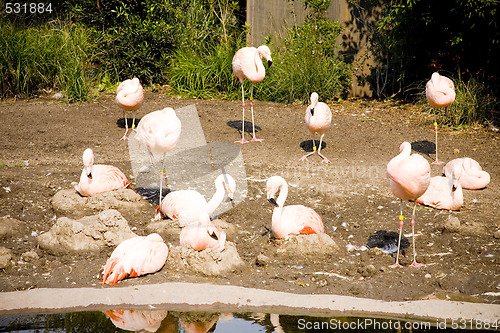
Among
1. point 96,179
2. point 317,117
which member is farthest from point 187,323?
point 317,117

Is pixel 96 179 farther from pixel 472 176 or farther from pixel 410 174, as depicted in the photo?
pixel 472 176

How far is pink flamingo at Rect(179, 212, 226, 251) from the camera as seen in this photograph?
4355mm

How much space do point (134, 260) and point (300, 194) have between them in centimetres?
241

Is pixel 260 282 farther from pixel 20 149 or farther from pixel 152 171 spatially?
pixel 20 149

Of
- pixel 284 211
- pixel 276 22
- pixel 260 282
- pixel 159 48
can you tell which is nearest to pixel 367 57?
pixel 276 22

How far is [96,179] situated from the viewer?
5.60 metres

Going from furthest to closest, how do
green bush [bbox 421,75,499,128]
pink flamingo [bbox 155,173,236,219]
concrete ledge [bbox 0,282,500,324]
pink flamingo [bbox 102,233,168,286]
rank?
1. green bush [bbox 421,75,499,128]
2. pink flamingo [bbox 155,173,236,219]
3. pink flamingo [bbox 102,233,168,286]
4. concrete ledge [bbox 0,282,500,324]

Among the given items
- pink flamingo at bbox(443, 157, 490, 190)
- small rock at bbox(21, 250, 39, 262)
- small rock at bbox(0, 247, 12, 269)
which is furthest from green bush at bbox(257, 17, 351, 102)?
small rock at bbox(0, 247, 12, 269)

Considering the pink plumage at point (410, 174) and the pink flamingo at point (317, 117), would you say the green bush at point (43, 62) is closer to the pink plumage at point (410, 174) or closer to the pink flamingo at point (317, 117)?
the pink flamingo at point (317, 117)

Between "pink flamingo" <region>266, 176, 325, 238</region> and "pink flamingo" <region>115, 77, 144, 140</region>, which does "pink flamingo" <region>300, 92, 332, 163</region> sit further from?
"pink flamingo" <region>115, 77, 144, 140</region>

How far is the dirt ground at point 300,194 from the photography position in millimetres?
4219

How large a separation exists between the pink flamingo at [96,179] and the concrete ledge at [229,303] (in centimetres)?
177

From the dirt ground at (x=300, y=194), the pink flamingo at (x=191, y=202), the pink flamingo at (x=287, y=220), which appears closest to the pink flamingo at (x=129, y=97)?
the dirt ground at (x=300, y=194)

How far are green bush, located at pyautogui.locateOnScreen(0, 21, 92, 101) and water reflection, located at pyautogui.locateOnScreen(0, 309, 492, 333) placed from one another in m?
6.59
